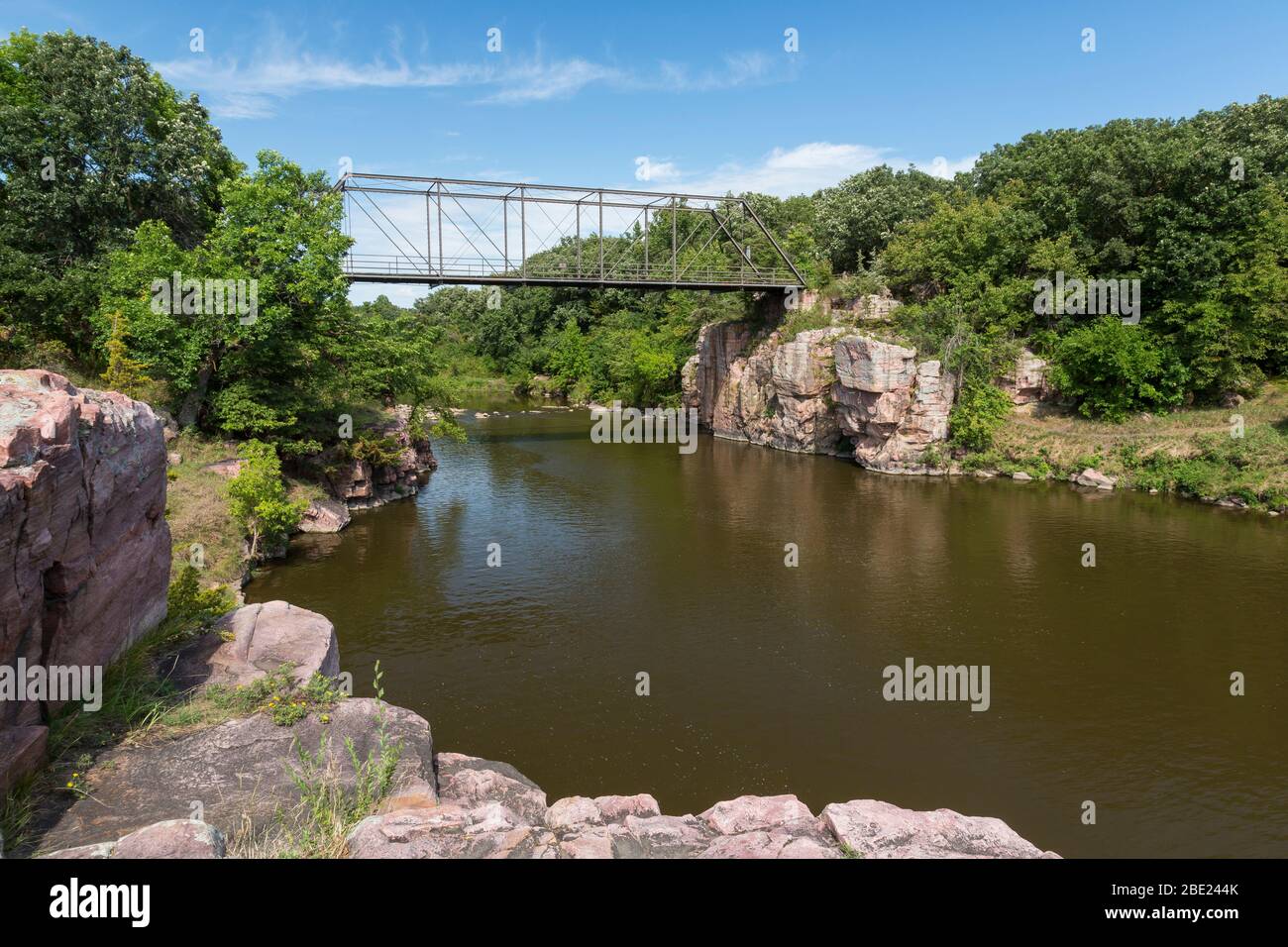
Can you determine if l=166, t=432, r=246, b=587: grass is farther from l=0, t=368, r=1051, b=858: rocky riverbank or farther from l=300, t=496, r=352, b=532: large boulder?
l=0, t=368, r=1051, b=858: rocky riverbank

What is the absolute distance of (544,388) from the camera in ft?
258

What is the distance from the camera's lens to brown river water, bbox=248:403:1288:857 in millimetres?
→ 12930

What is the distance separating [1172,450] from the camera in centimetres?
3375

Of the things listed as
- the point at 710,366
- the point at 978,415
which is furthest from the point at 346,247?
the point at 710,366

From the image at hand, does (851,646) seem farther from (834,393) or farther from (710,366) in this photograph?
(710,366)

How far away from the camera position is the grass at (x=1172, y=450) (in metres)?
30.6

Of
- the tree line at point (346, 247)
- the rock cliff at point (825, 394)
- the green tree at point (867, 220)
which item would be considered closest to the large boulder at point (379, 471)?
the tree line at point (346, 247)

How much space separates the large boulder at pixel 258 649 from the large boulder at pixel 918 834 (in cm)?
778

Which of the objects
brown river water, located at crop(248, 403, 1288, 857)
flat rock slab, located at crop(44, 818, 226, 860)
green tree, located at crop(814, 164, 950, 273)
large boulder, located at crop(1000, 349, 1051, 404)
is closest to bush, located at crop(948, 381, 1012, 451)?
large boulder, located at crop(1000, 349, 1051, 404)

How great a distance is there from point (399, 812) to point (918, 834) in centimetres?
611
